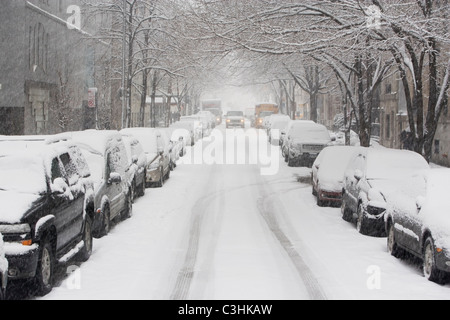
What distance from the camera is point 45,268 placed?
862 cm

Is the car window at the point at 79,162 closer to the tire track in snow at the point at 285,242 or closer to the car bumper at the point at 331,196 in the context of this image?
the tire track in snow at the point at 285,242

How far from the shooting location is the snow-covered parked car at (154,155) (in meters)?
20.8

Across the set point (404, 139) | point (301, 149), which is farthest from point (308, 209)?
point (404, 139)

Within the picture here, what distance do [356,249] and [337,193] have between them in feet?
17.6

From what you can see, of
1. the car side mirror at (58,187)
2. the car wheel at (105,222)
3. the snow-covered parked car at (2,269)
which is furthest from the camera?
the car wheel at (105,222)

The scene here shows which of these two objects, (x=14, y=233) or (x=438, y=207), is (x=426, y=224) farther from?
(x=14, y=233)

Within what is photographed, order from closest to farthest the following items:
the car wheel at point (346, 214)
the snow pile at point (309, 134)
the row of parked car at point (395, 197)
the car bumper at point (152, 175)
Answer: the row of parked car at point (395, 197)
the car wheel at point (346, 214)
the car bumper at point (152, 175)
the snow pile at point (309, 134)

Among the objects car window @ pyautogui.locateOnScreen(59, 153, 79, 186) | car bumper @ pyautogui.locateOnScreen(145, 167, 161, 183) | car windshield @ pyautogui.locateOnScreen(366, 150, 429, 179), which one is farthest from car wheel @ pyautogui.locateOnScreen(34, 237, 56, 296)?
car bumper @ pyautogui.locateOnScreen(145, 167, 161, 183)

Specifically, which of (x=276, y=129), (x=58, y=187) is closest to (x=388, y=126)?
(x=276, y=129)

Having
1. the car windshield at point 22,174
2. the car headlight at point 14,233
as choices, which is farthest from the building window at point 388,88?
the car headlight at point 14,233

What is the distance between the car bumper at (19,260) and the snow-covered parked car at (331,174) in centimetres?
1002

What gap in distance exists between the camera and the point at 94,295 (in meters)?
8.52
